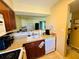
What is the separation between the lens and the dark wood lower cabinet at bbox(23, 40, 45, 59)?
2.04 metres

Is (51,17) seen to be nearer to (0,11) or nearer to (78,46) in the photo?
(78,46)

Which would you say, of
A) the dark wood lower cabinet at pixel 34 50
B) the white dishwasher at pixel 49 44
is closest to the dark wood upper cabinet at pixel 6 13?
the dark wood lower cabinet at pixel 34 50

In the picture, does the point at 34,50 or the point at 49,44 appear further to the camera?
the point at 49,44

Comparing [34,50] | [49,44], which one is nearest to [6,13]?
[34,50]

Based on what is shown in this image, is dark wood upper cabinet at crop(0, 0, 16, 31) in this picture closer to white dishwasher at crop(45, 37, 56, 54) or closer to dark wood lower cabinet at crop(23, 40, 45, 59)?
dark wood lower cabinet at crop(23, 40, 45, 59)

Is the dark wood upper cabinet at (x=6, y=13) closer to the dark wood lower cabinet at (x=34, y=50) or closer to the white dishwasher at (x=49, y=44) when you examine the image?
the dark wood lower cabinet at (x=34, y=50)

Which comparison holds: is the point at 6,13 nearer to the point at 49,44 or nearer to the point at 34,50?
the point at 34,50

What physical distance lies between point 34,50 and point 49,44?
714 millimetres

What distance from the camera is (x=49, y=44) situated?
2.55 m

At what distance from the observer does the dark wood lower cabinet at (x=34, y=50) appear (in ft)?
6.68

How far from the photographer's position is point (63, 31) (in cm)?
224

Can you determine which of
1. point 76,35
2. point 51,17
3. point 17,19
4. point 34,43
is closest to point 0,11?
point 17,19

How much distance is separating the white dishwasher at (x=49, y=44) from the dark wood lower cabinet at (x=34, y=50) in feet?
0.67

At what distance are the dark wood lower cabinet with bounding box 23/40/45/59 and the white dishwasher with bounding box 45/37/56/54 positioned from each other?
20cm
